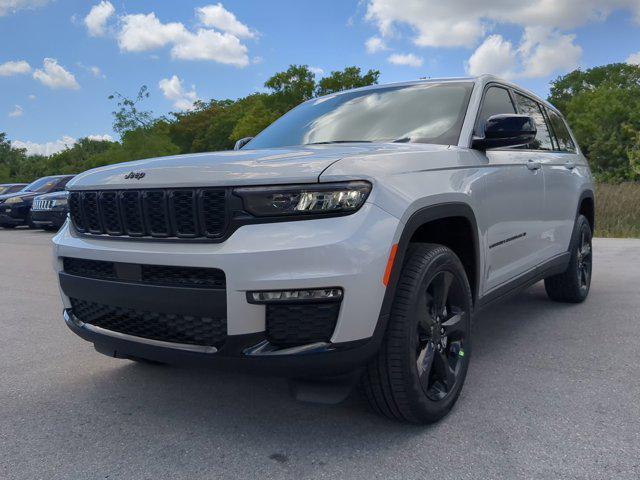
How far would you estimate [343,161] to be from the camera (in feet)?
7.72

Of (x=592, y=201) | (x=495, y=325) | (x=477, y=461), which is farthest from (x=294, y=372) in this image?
(x=592, y=201)

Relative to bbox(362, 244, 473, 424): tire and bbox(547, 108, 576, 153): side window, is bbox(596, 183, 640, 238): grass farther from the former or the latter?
bbox(362, 244, 473, 424): tire

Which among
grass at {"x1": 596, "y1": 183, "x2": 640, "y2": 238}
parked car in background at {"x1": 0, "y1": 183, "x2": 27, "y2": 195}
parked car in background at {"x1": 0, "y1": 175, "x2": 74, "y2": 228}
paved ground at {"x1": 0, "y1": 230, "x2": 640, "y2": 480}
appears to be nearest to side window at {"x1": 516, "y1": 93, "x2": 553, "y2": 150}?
paved ground at {"x1": 0, "y1": 230, "x2": 640, "y2": 480}

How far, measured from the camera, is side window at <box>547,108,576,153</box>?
5051mm

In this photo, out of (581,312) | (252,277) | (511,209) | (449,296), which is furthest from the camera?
(581,312)

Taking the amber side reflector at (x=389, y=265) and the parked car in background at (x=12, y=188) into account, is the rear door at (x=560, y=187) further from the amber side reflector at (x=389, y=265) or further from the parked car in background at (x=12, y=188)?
the parked car in background at (x=12, y=188)

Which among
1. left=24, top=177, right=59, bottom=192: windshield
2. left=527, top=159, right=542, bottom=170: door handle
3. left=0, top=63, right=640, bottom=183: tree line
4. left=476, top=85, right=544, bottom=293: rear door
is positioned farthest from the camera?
left=0, top=63, right=640, bottom=183: tree line

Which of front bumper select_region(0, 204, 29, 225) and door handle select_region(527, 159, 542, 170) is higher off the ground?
door handle select_region(527, 159, 542, 170)

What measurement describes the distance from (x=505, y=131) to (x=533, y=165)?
940 mm

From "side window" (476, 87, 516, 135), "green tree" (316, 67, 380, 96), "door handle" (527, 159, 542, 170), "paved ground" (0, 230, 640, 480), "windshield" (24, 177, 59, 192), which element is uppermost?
"green tree" (316, 67, 380, 96)

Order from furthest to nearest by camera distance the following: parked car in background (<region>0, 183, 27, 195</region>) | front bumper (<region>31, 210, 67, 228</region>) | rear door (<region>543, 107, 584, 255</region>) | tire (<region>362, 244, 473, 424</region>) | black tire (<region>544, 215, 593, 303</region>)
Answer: parked car in background (<region>0, 183, 27, 195</region>) < front bumper (<region>31, 210, 67, 228</region>) < black tire (<region>544, 215, 593, 303</region>) < rear door (<region>543, 107, 584, 255</region>) < tire (<region>362, 244, 473, 424</region>)

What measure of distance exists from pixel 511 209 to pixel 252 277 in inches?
78.7

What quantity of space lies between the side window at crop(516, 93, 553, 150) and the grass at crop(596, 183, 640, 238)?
8443 millimetres

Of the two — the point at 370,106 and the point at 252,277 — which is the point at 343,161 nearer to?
the point at 252,277
